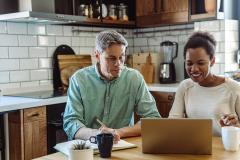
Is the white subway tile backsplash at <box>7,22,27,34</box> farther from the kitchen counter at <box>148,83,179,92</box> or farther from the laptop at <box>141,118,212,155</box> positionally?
the laptop at <box>141,118,212,155</box>

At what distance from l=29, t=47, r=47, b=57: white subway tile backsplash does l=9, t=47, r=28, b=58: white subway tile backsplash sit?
6cm

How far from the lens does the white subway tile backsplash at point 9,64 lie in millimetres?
3152

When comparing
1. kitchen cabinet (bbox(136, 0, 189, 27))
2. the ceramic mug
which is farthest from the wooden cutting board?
the ceramic mug

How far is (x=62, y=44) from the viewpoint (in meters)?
3.64

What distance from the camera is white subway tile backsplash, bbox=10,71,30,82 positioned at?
323 cm

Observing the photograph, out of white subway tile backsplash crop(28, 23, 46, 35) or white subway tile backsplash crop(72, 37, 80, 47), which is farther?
white subway tile backsplash crop(72, 37, 80, 47)

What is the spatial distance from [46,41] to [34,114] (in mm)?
1005

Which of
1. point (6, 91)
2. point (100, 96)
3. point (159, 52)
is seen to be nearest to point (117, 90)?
point (100, 96)

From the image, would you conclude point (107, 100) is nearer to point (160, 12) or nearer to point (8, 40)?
point (8, 40)

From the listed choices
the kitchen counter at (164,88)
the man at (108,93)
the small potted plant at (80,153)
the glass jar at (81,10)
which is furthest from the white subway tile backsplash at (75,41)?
the small potted plant at (80,153)

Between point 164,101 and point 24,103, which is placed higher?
point 24,103

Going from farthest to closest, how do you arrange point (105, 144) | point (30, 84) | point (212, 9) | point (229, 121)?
point (212, 9) → point (30, 84) → point (229, 121) → point (105, 144)

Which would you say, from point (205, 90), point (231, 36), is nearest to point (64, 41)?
point (231, 36)

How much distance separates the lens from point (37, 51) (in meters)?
3.42
